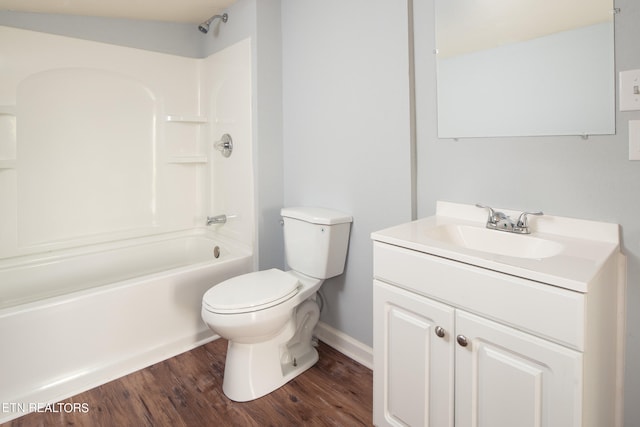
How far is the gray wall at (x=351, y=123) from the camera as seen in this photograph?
1746 millimetres

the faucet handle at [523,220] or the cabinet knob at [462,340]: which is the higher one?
the faucet handle at [523,220]

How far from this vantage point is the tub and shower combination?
1795 mm

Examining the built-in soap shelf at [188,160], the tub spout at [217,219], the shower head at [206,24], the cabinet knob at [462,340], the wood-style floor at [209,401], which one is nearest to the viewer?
the cabinet knob at [462,340]

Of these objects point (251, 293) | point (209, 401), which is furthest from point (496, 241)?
point (209, 401)

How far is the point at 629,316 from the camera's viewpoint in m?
1.20

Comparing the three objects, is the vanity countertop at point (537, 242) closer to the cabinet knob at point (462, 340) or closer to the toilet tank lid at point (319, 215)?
the cabinet knob at point (462, 340)

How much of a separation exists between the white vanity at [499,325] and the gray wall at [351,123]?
19.0 inches

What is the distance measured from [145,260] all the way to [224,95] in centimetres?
134

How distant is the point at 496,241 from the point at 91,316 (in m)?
1.91

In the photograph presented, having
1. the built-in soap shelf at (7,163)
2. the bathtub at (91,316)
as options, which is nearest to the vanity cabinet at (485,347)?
the bathtub at (91,316)

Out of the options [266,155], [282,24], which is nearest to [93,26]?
[282,24]

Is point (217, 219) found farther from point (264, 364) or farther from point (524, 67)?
point (524, 67)

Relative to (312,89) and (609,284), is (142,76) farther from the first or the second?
(609,284)

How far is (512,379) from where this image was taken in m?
1.02
